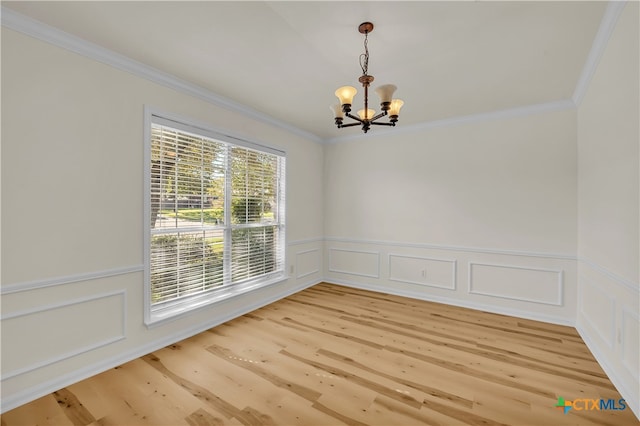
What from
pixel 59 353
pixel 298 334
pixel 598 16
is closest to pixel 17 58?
pixel 59 353

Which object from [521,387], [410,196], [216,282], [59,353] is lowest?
[521,387]

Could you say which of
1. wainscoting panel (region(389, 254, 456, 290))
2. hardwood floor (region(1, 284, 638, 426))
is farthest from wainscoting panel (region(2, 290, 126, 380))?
wainscoting panel (region(389, 254, 456, 290))

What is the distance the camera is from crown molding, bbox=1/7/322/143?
1.92 meters

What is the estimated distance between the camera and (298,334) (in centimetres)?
310

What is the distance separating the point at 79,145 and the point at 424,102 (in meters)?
3.52

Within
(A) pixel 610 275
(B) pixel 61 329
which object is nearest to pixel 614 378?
(A) pixel 610 275

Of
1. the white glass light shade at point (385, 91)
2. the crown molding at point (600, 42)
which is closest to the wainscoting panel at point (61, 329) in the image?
the white glass light shade at point (385, 91)

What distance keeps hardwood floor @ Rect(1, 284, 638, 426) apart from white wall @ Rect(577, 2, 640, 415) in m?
0.30

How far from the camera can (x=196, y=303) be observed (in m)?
3.13

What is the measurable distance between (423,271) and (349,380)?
2477 mm

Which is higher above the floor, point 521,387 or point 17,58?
point 17,58

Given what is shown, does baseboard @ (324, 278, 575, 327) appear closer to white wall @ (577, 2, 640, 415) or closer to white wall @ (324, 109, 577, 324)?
white wall @ (324, 109, 577, 324)

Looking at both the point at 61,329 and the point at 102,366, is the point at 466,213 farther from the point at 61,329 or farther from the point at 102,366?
the point at 61,329

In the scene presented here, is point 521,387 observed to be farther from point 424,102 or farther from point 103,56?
point 103,56
